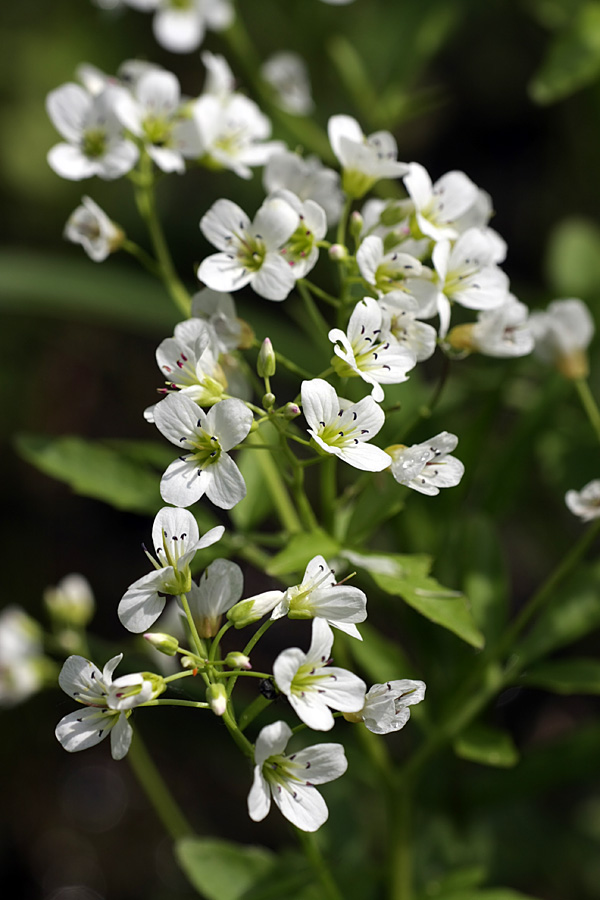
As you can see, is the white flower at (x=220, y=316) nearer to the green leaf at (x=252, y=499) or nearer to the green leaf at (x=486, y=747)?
the green leaf at (x=252, y=499)

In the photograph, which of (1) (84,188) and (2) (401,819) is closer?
(2) (401,819)

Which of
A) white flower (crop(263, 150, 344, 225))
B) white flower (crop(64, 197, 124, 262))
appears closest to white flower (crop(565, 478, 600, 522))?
white flower (crop(263, 150, 344, 225))

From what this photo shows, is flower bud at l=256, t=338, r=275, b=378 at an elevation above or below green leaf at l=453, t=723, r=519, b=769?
above

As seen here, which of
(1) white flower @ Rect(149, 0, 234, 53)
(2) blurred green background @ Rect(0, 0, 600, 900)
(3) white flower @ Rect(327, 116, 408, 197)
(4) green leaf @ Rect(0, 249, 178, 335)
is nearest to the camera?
(3) white flower @ Rect(327, 116, 408, 197)

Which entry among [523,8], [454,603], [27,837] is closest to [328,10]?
[523,8]

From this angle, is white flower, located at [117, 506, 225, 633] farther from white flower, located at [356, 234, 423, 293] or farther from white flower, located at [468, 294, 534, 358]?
white flower, located at [468, 294, 534, 358]

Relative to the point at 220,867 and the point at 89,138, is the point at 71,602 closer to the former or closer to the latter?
the point at 220,867

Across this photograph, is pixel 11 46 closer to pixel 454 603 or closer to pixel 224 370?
pixel 224 370

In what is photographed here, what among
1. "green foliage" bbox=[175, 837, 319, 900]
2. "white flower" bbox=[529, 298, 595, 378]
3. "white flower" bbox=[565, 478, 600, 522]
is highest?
"white flower" bbox=[529, 298, 595, 378]
